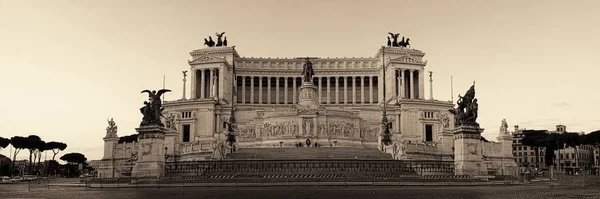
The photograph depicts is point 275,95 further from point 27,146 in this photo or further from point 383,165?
point 383,165

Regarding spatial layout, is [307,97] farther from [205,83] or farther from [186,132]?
[205,83]

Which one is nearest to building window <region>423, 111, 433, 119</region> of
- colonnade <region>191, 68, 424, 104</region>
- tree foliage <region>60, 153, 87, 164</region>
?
colonnade <region>191, 68, 424, 104</region>

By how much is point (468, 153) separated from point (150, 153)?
68.3ft

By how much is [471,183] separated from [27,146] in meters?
81.8

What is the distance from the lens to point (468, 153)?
39.9 m

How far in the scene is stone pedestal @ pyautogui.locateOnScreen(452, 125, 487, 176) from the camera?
3972 cm

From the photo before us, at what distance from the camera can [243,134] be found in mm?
82812

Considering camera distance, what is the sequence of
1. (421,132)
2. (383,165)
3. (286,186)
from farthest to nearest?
(421,132), (383,165), (286,186)

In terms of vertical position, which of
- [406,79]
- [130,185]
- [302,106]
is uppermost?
[406,79]

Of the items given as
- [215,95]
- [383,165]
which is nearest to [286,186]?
[383,165]

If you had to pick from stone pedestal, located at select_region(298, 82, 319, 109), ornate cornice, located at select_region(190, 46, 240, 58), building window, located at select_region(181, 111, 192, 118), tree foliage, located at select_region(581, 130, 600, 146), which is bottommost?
tree foliage, located at select_region(581, 130, 600, 146)

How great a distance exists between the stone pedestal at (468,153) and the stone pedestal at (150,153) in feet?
64.4

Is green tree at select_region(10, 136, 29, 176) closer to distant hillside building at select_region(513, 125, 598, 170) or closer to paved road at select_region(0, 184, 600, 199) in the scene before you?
paved road at select_region(0, 184, 600, 199)

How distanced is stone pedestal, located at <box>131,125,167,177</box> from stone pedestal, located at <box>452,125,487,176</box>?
19.6 metres
